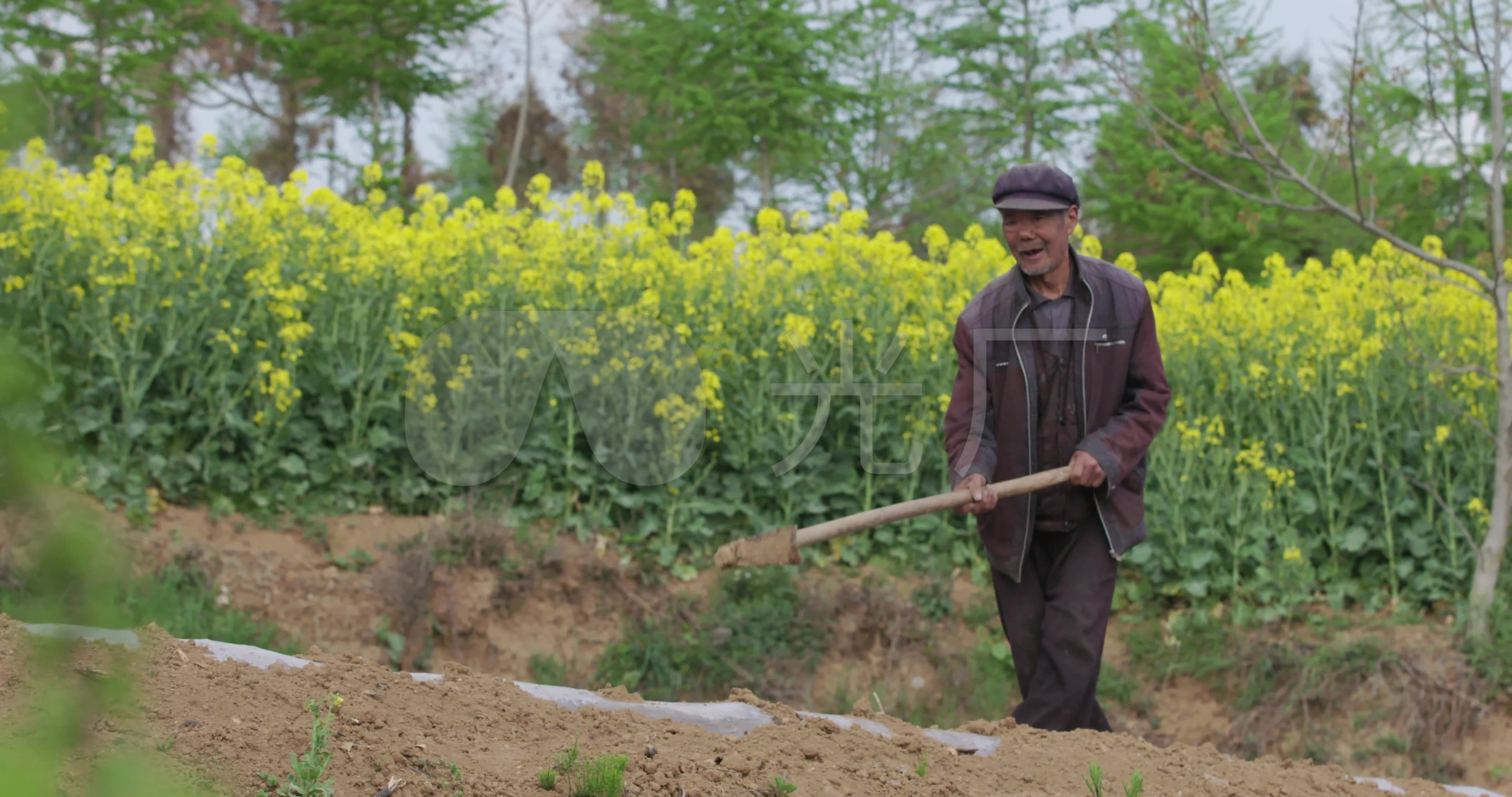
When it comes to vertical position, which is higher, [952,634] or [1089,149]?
[1089,149]

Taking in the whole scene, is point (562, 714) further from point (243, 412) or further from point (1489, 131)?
point (1489, 131)

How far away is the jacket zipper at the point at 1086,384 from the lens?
3.77m

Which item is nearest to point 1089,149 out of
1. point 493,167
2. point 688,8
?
point 688,8

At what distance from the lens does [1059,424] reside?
151 inches

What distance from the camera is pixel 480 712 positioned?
267 cm

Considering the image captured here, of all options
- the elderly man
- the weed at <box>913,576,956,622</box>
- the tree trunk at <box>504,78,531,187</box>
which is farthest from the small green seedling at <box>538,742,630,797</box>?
the tree trunk at <box>504,78,531,187</box>

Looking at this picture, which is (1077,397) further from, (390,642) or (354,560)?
(354,560)

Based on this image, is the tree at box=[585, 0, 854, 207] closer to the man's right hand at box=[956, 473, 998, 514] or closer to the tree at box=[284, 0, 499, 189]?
the tree at box=[284, 0, 499, 189]

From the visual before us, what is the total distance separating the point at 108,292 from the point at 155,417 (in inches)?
25.8

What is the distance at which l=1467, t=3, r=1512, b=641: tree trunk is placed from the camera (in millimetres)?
5234

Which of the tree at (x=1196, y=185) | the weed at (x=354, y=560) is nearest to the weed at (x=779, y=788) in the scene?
the weed at (x=354, y=560)

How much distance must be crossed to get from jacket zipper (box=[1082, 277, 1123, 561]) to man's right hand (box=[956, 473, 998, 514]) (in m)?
0.37

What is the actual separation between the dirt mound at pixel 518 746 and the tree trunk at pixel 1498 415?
9.42ft

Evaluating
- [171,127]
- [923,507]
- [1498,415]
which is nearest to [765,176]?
[1498,415]
